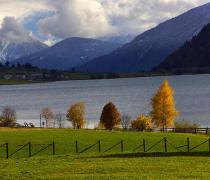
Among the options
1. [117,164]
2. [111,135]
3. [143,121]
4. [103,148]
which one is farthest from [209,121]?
[117,164]

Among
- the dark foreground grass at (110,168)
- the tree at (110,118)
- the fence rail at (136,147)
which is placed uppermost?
the tree at (110,118)

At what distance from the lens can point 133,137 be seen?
2781 inches

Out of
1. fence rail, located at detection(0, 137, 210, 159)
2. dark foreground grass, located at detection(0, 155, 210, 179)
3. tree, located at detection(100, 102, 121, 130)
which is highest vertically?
tree, located at detection(100, 102, 121, 130)

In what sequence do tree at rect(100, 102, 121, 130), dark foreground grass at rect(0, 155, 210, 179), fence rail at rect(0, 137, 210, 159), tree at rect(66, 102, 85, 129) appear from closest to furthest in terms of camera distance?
dark foreground grass at rect(0, 155, 210, 179), fence rail at rect(0, 137, 210, 159), tree at rect(100, 102, 121, 130), tree at rect(66, 102, 85, 129)

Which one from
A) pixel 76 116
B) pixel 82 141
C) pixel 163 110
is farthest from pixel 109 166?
pixel 76 116

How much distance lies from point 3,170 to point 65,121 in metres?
133

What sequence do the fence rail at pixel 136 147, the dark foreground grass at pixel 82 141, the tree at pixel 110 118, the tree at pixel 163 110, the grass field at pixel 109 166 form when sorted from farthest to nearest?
1. the tree at pixel 163 110
2. the tree at pixel 110 118
3. the dark foreground grass at pixel 82 141
4. the fence rail at pixel 136 147
5. the grass field at pixel 109 166

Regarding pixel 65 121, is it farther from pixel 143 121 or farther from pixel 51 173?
pixel 51 173

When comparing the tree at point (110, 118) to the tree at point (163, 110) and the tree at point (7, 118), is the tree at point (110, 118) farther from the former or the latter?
the tree at point (7, 118)

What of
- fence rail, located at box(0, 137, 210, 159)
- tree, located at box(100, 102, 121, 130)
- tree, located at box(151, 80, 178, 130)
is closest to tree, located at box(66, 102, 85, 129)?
tree, located at box(100, 102, 121, 130)

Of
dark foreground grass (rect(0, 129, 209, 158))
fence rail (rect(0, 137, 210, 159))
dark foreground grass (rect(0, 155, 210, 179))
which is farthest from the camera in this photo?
dark foreground grass (rect(0, 129, 209, 158))

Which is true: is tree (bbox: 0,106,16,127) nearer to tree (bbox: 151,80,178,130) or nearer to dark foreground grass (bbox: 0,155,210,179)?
tree (bbox: 151,80,178,130)

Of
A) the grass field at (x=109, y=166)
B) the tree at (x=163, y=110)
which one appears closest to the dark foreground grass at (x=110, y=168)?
the grass field at (x=109, y=166)

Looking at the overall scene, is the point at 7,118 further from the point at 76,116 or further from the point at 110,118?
the point at 110,118
